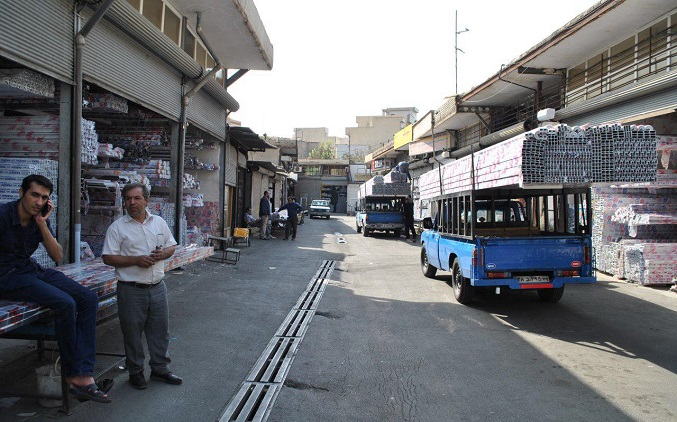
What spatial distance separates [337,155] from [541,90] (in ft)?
205

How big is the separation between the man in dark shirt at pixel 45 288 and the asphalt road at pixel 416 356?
16.5 inches

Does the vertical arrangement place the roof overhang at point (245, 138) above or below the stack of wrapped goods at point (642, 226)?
above

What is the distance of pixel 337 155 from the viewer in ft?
254

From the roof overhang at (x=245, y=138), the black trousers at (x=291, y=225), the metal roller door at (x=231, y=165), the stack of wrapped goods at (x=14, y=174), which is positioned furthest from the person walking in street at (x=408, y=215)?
the stack of wrapped goods at (x=14, y=174)

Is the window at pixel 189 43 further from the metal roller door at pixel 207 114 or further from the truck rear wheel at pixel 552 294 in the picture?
the truck rear wheel at pixel 552 294

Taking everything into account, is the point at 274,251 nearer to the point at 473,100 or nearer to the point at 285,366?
the point at 473,100

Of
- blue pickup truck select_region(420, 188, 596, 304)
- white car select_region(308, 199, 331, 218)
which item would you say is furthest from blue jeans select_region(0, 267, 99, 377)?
white car select_region(308, 199, 331, 218)

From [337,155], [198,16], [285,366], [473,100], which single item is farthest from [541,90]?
[337,155]

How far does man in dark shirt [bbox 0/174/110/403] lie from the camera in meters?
3.58

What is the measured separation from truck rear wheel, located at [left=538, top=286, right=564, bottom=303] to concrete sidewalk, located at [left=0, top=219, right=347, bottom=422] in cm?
465

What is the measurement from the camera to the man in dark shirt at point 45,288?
358 centimetres

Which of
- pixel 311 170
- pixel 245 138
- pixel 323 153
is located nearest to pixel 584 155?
pixel 245 138

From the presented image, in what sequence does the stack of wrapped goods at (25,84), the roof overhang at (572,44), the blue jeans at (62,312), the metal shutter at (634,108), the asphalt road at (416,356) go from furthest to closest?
the roof overhang at (572,44) → the metal shutter at (634,108) → the stack of wrapped goods at (25,84) → the asphalt road at (416,356) → the blue jeans at (62,312)

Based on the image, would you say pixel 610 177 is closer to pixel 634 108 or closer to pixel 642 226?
pixel 642 226
